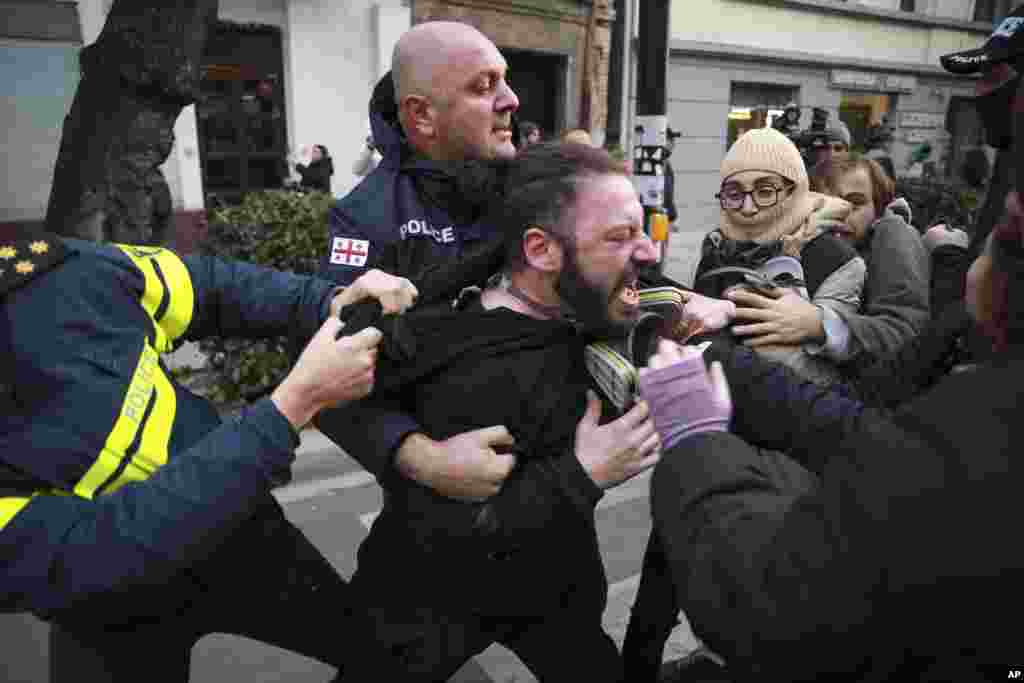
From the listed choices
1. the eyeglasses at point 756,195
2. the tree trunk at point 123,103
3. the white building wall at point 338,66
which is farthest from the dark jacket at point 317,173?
the eyeglasses at point 756,195

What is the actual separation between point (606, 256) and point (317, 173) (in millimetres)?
8736

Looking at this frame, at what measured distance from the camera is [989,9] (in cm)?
1942

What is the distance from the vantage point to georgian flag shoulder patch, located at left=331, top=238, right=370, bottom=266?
1932mm

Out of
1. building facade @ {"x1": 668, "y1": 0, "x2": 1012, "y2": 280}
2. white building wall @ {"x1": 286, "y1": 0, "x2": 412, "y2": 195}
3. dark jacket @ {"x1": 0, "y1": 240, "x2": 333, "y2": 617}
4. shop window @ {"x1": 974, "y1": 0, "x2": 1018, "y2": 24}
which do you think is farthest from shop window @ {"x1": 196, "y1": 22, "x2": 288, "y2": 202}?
shop window @ {"x1": 974, "y1": 0, "x2": 1018, "y2": 24}

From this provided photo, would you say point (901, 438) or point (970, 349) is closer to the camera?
point (901, 438)

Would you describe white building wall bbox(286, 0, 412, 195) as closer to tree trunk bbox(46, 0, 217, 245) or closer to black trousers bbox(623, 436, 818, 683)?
tree trunk bbox(46, 0, 217, 245)

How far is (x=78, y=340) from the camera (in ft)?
4.15

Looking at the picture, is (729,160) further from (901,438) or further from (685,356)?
(901,438)

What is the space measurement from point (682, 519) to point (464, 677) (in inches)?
73.3

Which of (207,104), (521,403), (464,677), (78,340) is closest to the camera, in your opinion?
(78,340)

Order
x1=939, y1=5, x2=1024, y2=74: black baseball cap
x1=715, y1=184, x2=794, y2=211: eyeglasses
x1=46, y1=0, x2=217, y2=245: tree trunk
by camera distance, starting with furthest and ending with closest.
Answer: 1. x1=46, y1=0, x2=217, y2=245: tree trunk
2. x1=715, y1=184, x2=794, y2=211: eyeglasses
3. x1=939, y1=5, x2=1024, y2=74: black baseball cap

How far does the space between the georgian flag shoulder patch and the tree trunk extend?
2488mm

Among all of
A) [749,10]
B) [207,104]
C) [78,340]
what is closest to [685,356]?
[78,340]

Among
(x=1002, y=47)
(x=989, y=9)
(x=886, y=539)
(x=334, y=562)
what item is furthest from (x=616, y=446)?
(x=989, y=9)
